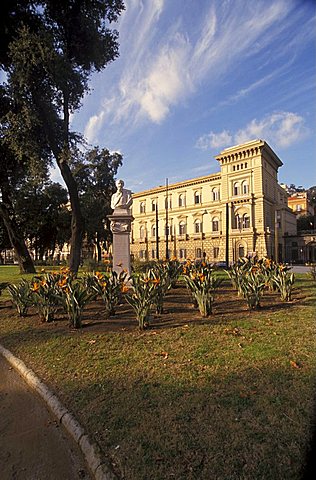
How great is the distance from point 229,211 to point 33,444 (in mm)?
49574

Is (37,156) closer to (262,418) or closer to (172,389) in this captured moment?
(172,389)

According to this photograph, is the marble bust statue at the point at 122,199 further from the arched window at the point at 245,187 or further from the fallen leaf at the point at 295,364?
the arched window at the point at 245,187

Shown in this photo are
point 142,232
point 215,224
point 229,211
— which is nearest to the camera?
point 229,211

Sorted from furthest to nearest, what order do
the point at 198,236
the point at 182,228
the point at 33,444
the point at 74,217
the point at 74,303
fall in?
the point at 182,228
the point at 198,236
the point at 74,217
the point at 74,303
the point at 33,444

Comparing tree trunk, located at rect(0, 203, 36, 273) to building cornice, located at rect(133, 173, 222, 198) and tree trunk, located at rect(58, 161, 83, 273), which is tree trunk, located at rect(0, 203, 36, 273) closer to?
tree trunk, located at rect(58, 161, 83, 273)

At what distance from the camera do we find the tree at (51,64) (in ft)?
38.2

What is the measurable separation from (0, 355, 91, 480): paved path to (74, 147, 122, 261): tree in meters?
28.6

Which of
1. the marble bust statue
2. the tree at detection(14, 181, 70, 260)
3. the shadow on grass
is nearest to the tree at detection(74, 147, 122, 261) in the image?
the tree at detection(14, 181, 70, 260)

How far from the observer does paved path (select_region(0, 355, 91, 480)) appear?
241cm

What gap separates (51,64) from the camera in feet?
37.9

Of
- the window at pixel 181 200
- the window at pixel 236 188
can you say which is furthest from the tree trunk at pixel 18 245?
the window at pixel 181 200

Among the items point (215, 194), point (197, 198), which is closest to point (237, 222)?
point (215, 194)

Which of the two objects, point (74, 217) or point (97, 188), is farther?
point (97, 188)

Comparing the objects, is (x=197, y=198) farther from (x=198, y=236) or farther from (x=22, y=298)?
(x=22, y=298)
